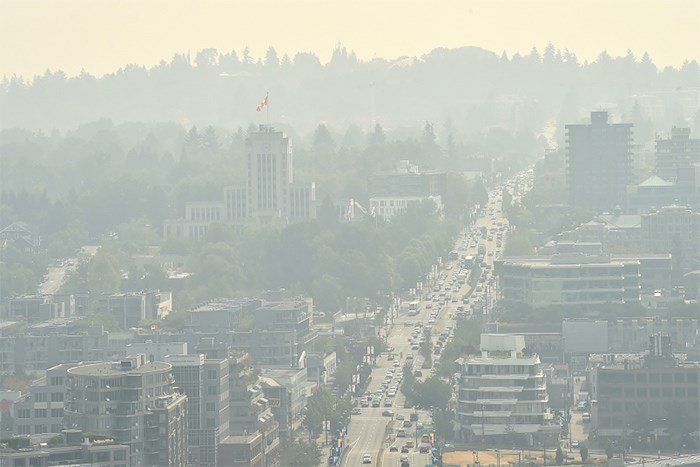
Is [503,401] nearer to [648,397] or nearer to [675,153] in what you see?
[648,397]

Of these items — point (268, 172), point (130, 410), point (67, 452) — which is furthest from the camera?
point (268, 172)

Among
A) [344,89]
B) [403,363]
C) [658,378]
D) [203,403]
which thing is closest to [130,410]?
[203,403]

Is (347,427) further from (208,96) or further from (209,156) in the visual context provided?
(208,96)

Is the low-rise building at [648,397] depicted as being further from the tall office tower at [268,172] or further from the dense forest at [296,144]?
the tall office tower at [268,172]

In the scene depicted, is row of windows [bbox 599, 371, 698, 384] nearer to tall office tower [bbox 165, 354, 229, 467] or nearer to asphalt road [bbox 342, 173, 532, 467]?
asphalt road [bbox 342, 173, 532, 467]

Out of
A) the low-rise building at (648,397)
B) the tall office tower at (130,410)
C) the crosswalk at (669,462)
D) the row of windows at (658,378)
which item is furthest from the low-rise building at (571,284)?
the tall office tower at (130,410)

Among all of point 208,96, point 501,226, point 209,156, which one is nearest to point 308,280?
point 501,226
